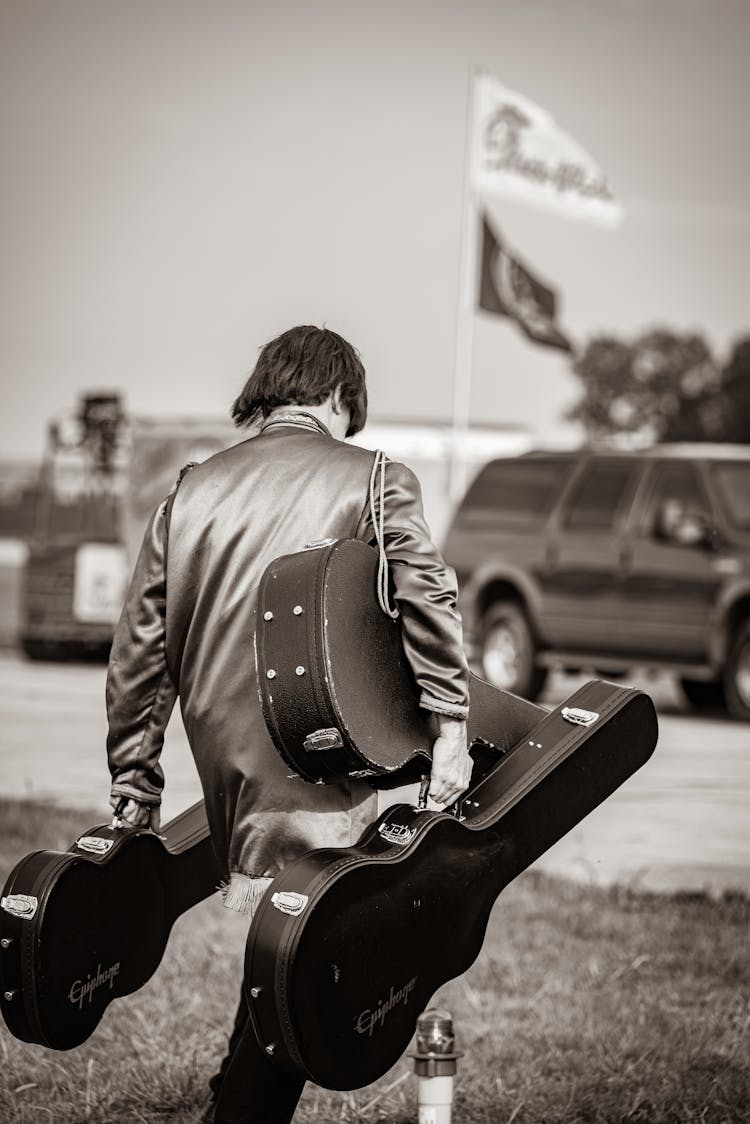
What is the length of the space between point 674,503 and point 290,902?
11.3m

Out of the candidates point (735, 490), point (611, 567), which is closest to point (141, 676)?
point (611, 567)

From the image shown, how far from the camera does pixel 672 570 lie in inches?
532

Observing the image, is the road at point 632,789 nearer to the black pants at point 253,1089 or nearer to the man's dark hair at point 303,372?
the black pants at point 253,1089

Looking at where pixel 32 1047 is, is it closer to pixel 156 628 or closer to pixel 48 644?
pixel 156 628

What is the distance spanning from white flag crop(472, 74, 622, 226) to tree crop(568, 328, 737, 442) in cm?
7435

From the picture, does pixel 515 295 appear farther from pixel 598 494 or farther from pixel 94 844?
pixel 94 844

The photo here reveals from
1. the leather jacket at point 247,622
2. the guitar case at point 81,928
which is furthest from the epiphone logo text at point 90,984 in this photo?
the leather jacket at point 247,622

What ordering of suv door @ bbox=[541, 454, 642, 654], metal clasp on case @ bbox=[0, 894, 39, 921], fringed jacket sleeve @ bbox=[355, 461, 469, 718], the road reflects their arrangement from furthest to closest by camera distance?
1. suv door @ bbox=[541, 454, 642, 654]
2. the road
3. metal clasp on case @ bbox=[0, 894, 39, 921]
4. fringed jacket sleeve @ bbox=[355, 461, 469, 718]

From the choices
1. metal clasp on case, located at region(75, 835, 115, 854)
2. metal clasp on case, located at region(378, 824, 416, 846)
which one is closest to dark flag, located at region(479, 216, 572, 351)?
metal clasp on case, located at region(75, 835, 115, 854)

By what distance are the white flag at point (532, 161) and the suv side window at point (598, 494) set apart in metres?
6.30

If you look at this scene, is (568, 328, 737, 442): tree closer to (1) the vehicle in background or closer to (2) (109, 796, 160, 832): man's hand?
(1) the vehicle in background

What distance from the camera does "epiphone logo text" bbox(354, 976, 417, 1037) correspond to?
3.19 m

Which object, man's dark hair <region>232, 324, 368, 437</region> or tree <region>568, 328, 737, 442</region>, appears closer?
man's dark hair <region>232, 324, 368, 437</region>

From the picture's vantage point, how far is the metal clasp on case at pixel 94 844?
11.7ft
